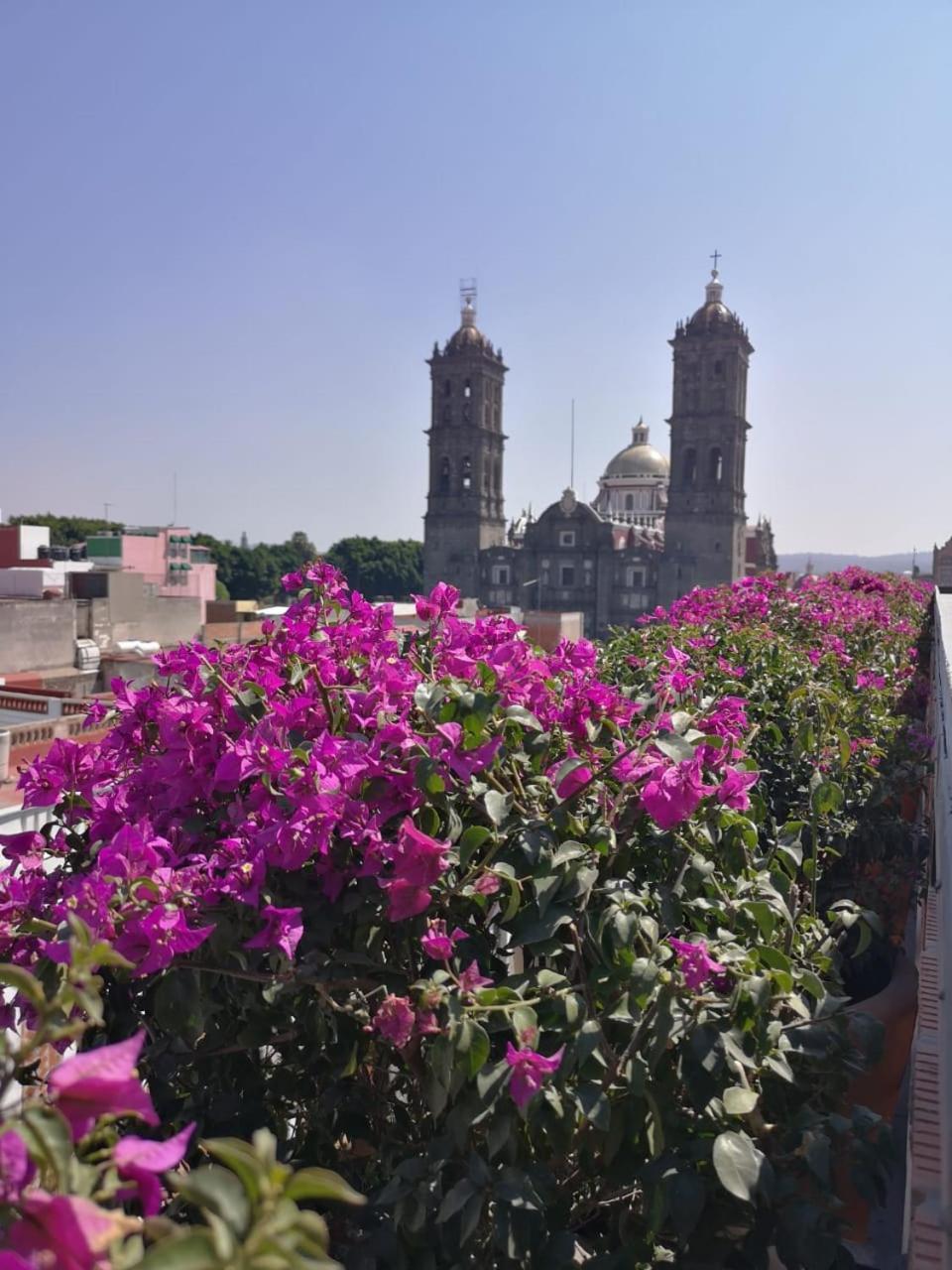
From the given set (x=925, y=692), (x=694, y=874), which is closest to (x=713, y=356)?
(x=925, y=692)

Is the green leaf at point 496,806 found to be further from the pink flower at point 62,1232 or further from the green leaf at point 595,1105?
the pink flower at point 62,1232

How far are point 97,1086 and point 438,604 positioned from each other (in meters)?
1.71

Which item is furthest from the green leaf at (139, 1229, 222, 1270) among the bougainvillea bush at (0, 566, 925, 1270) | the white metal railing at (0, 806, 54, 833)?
the white metal railing at (0, 806, 54, 833)

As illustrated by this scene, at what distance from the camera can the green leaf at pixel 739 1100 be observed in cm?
161

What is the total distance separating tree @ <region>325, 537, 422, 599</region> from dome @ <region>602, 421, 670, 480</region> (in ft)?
56.3

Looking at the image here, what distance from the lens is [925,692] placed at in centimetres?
564

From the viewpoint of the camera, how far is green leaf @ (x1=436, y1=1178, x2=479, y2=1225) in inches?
59.5

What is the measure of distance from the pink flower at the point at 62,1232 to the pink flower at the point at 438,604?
176 centimetres

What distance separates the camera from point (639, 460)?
6938 centimetres

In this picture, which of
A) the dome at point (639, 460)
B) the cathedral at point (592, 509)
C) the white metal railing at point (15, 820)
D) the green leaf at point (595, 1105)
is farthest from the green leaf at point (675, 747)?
the dome at point (639, 460)

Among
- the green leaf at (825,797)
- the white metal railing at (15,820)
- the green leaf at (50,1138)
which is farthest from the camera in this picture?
the white metal railing at (15,820)

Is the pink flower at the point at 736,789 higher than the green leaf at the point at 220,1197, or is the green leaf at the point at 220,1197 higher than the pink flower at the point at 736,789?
the pink flower at the point at 736,789

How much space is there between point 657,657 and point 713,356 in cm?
5164

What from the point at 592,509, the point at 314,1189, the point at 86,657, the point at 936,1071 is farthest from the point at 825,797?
the point at 592,509
